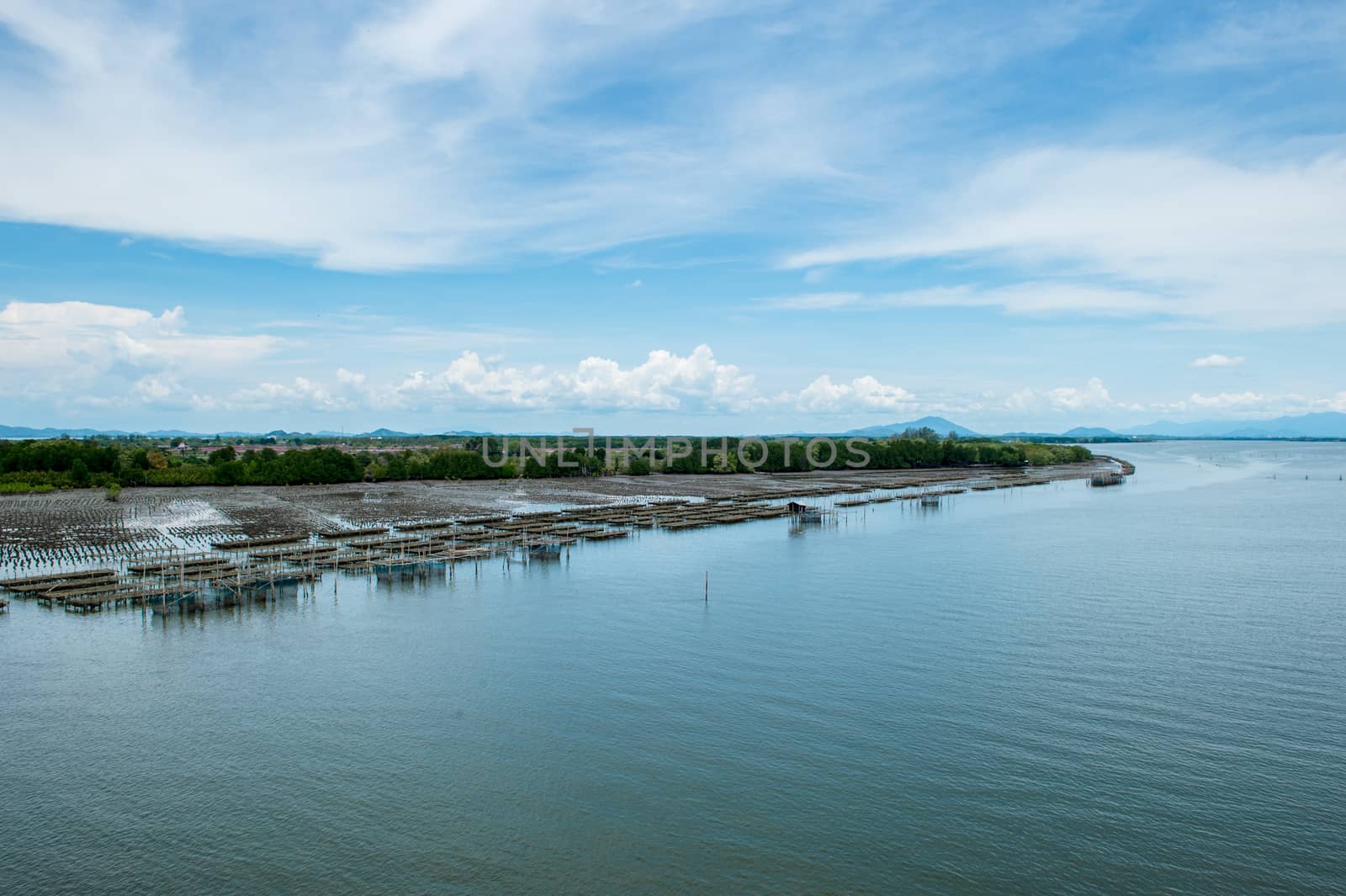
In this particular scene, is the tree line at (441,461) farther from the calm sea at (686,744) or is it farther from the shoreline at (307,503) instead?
the calm sea at (686,744)

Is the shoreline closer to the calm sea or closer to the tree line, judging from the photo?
the tree line

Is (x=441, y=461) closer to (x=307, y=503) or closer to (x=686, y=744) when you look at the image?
(x=307, y=503)

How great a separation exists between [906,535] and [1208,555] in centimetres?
2249

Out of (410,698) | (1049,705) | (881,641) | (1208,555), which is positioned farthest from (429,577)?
(1208,555)

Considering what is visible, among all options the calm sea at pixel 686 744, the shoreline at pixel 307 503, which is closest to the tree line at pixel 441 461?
the shoreline at pixel 307 503

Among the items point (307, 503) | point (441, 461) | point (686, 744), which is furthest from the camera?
point (441, 461)

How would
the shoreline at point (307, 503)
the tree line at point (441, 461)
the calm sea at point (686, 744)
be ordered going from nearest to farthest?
the calm sea at point (686, 744) → the shoreline at point (307, 503) → the tree line at point (441, 461)

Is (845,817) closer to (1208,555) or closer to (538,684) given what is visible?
(538,684)

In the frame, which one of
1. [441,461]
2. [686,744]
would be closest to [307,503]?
[441,461]

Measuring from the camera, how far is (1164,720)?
25.6m

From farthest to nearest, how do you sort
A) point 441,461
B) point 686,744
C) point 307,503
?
point 441,461, point 307,503, point 686,744

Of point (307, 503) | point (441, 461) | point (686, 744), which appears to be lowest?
point (686, 744)

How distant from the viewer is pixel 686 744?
24.2 meters

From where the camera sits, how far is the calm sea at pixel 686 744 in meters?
18.4
